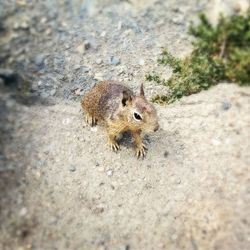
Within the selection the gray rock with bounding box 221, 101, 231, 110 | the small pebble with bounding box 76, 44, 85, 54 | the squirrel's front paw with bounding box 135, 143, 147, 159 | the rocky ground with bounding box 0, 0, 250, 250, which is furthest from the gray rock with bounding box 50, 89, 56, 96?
the gray rock with bounding box 221, 101, 231, 110

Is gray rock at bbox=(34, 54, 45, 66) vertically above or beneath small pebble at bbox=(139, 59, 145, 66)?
above

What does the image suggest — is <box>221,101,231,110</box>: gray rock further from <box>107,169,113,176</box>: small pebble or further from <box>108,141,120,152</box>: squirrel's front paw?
<box>107,169,113,176</box>: small pebble

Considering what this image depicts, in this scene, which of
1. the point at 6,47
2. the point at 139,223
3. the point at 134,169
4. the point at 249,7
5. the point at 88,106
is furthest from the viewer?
the point at 249,7

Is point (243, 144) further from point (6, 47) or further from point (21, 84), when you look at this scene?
point (6, 47)

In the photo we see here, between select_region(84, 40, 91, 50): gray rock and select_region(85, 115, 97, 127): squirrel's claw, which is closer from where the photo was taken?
select_region(85, 115, 97, 127): squirrel's claw

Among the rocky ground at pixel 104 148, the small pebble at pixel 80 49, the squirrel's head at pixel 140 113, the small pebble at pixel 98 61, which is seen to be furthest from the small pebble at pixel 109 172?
the small pebble at pixel 80 49

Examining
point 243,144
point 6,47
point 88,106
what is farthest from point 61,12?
point 243,144

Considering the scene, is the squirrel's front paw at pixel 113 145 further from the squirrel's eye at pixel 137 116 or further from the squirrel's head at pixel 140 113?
the squirrel's eye at pixel 137 116

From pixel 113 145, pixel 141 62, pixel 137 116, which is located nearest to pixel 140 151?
pixel 113 145
